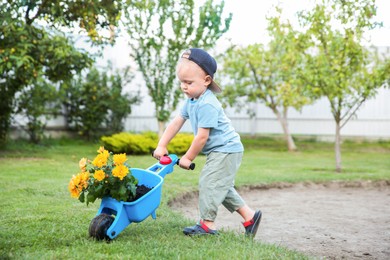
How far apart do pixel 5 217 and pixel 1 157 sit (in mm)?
6323

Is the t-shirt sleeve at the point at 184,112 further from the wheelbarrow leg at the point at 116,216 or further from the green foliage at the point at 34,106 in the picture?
the green foliage at the point at 34,106

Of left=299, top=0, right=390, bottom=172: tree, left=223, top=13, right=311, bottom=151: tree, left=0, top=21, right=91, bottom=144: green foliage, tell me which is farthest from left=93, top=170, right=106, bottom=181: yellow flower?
left=223, top=13, right=311, bottom=151: tree

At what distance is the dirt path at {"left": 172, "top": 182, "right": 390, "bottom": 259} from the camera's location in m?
4.59

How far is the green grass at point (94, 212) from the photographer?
353 centimetres

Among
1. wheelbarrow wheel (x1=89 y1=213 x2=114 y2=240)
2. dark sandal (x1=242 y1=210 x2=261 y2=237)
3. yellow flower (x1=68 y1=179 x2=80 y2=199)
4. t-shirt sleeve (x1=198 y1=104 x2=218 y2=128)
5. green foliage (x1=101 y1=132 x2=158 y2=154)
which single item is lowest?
green foliage (x1=101 y1=132 x2=158 y2=154)

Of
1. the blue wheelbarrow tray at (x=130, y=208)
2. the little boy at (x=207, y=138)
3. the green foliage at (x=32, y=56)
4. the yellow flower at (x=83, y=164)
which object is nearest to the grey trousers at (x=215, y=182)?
the little boy at (x=207, y=138)

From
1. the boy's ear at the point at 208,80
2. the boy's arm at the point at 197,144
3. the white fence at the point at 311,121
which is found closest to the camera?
the boy's arm at the point at 197,144

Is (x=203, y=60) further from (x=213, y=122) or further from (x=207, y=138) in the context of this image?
(x=207, y=138)

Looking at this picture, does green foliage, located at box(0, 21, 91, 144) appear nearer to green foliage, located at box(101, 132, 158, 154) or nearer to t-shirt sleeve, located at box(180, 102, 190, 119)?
green foliage, located at box(101, 132, 158, 154)

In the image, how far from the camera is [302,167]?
10.7 meters

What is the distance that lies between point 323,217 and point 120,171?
2.99m

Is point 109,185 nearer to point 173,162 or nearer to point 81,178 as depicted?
point 81,178

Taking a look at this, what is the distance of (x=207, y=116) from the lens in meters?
4.14

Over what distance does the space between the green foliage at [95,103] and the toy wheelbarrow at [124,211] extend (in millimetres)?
11228
